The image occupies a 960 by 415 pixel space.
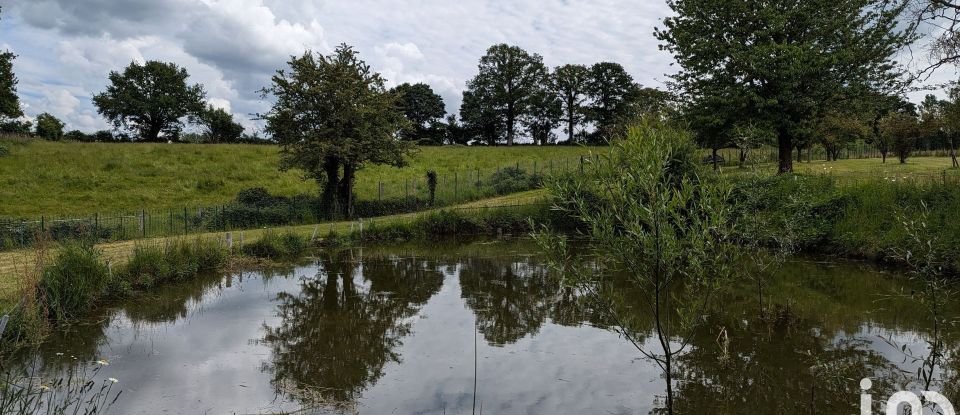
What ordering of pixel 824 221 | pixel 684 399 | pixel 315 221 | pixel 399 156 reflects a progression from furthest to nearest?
pixel 399 156 < pixel 315 221 < pixel 824 221 < pixel 684 399

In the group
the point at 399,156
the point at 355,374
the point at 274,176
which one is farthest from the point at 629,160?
the point at 274,176

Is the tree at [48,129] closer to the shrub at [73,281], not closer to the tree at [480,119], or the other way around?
the tree at [480,119]

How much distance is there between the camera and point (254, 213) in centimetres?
2645

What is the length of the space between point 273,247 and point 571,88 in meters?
52.6

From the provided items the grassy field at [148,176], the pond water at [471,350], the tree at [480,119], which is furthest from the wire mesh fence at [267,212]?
the tree at [480,119]

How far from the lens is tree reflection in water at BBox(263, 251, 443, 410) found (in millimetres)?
Answer: 8594

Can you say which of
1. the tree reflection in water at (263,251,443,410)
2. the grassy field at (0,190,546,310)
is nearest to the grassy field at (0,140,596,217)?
the grassy field at (0,190,546,310)

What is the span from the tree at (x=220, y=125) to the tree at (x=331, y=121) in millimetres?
38070

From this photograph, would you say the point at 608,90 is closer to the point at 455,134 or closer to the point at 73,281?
the point at 455,134

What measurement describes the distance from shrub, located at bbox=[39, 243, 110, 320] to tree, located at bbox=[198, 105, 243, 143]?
53.4m

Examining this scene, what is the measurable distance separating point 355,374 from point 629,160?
5.44 metres

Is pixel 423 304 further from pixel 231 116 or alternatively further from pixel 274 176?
pixel 231 116

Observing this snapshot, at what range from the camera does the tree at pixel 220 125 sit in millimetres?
64000

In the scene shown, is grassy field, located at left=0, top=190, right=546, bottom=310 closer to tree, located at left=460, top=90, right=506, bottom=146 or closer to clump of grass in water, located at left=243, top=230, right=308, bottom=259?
clump of grass in water, located at left=243, top=230, right=308, bottom=259
